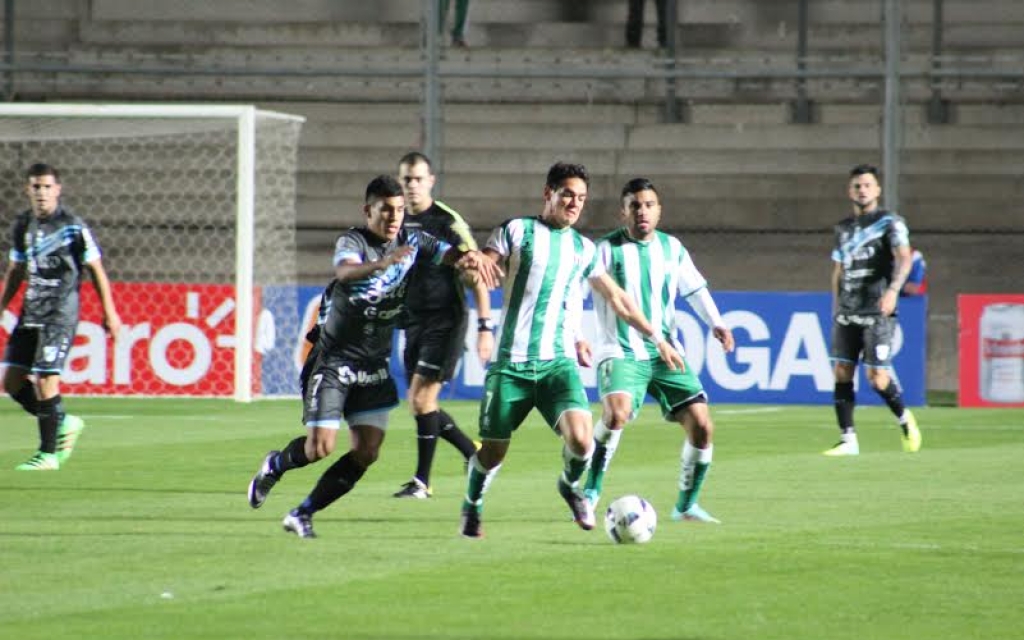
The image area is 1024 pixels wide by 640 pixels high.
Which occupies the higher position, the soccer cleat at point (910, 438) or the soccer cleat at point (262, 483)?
the soccer cleat at point (262, 483)

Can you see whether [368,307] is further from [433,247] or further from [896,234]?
[896,234]

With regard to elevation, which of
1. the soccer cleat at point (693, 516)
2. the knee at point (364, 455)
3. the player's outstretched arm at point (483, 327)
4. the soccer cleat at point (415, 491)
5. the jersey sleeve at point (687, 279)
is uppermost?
the jersey sleeve at point (687, 279)

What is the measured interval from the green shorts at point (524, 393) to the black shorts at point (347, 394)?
50cm

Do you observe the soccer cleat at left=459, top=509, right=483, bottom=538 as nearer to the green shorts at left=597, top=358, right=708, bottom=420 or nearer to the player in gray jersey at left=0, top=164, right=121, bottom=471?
the green shorts at left=597, top=358, right=708, bottom=420

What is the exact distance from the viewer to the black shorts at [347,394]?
28.9 feet

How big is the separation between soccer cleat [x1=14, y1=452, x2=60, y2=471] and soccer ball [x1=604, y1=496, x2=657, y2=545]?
202 inches

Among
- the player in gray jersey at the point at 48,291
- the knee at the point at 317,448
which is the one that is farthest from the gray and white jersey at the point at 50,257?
the knee at the point at 317,448

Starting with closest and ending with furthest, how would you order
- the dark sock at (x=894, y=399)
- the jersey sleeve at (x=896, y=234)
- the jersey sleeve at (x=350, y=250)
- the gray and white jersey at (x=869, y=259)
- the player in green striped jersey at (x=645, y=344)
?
1. the jersey sleeve at (x=350, y=250)
2. the player in green striped jersey at (x=645, y=344)
3. the dark sock at (x=894, y=399)
4. the jersey sleeve at (x=896, y=234)
5. the gray and white jersey at (x=869, y=259)

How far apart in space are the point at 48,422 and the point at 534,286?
16.3ft

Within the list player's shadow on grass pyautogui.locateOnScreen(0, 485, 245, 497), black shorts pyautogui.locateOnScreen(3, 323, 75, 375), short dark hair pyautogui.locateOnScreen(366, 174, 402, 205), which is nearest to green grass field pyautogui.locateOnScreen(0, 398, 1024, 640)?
player's shadow on grass pyautogui.locateOnScreen(0, 485, 245, 497)

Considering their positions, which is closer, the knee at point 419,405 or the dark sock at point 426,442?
the dark sock at point 426,442

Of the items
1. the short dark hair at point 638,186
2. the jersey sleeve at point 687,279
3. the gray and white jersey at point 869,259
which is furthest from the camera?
the gray and white jersey at point 869,259

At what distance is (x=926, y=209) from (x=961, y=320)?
16.4 ft

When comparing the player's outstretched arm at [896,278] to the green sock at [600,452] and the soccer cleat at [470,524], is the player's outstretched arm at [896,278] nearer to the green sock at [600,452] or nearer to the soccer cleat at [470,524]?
the green sock at [600,452]
